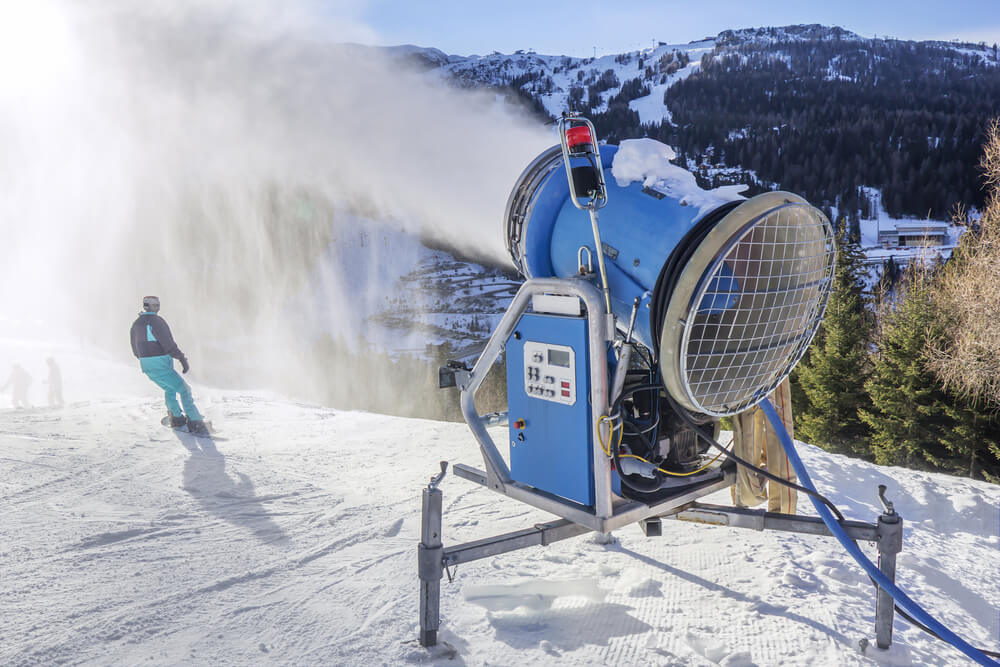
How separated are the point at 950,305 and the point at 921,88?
150 meters

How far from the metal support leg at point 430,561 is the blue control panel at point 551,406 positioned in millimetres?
599

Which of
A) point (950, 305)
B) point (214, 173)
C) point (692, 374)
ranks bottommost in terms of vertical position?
point (950, 305)

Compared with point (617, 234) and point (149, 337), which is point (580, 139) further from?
point (149, 337)

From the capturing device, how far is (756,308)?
2.75 metres

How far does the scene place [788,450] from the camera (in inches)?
120

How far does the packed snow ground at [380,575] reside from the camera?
2.90m

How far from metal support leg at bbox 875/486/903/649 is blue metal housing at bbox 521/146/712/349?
1.23 m

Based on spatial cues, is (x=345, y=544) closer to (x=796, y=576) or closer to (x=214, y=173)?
(x=796, y=576)

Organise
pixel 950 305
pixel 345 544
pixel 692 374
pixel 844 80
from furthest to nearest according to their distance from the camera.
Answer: pixel 844 80, pixel 950 305, pixel 345 544, pixel 692 374

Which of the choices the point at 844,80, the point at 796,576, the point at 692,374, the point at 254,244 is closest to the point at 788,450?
the point at 692,374

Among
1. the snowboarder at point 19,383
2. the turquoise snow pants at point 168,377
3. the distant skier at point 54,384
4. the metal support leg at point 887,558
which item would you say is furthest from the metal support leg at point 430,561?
the snowboarder at point 19,383

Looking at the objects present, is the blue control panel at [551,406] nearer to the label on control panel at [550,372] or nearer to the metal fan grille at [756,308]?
the label on control panel at [550,372]

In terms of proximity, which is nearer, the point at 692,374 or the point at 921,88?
the point at 692,374

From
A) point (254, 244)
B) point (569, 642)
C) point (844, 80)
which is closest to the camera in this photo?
point (569, 642)
